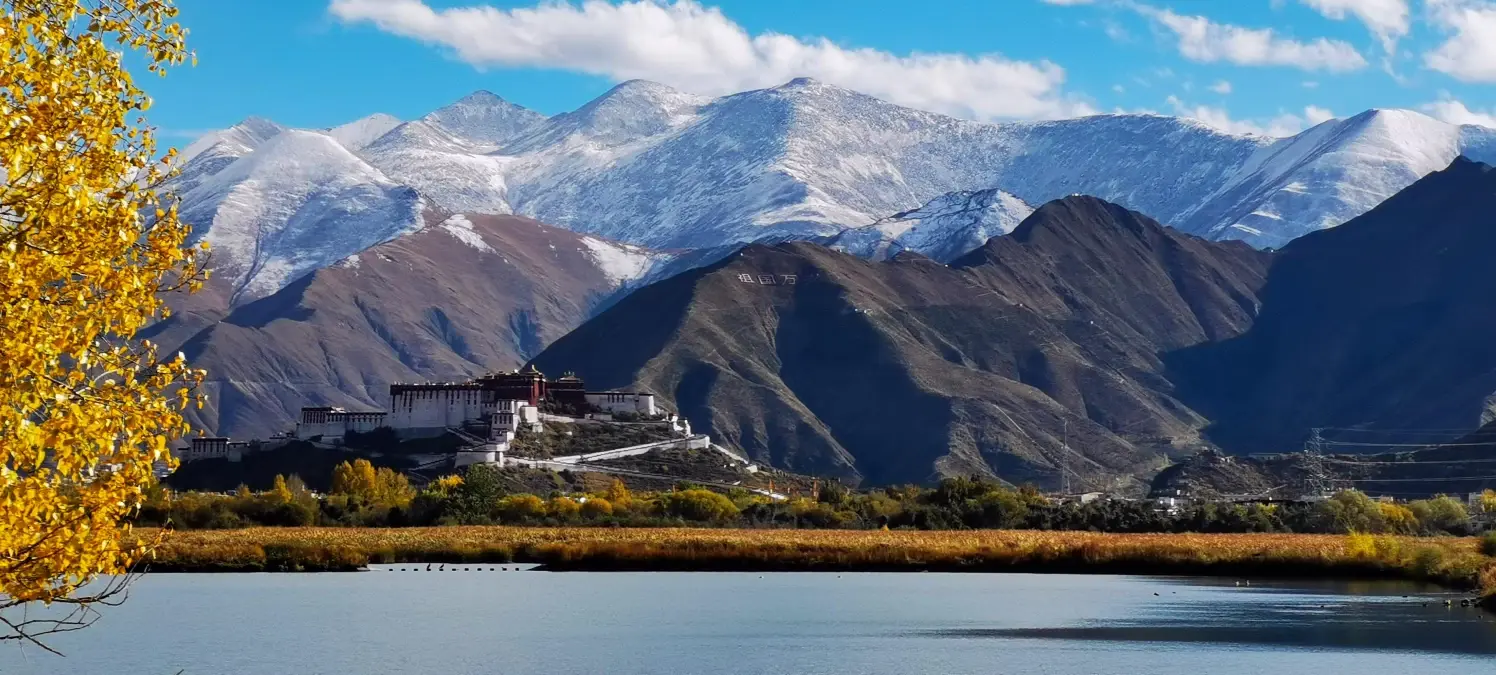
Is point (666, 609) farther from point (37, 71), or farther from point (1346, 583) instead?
point (37, 71)

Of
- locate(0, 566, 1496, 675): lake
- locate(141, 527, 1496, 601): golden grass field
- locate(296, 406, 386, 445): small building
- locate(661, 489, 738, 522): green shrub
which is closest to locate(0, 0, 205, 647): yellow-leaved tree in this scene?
locate(0, 566, 1496, 675): lake

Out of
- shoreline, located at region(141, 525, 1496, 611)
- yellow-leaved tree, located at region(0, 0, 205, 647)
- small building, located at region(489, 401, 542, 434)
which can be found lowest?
shoreline, located at region(141, 525, 1496, 611)

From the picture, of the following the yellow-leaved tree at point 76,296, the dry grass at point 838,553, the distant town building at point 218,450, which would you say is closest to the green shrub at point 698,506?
the dry grass at point 838,553

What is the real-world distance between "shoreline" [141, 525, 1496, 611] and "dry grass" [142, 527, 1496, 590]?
0.20ft

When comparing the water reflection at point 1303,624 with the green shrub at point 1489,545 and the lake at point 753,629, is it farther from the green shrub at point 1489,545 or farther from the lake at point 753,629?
the green shrub at point 1489,545

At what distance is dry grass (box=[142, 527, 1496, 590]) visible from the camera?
84.4 metres

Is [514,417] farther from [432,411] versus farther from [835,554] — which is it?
[835,554]

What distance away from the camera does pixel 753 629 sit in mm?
54750

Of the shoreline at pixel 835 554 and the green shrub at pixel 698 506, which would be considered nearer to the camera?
the shoreline at pixel 835 554

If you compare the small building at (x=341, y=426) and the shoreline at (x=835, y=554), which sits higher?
the small building at (x=341, y=426)

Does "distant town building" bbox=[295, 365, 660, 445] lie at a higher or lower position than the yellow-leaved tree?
higher

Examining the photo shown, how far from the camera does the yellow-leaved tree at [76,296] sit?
15.5 metres

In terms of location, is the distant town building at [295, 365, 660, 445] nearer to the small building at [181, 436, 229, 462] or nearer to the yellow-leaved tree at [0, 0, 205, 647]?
the small building at [181, 436, 229, 462]

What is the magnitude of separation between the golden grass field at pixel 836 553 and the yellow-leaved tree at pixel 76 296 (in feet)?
222
